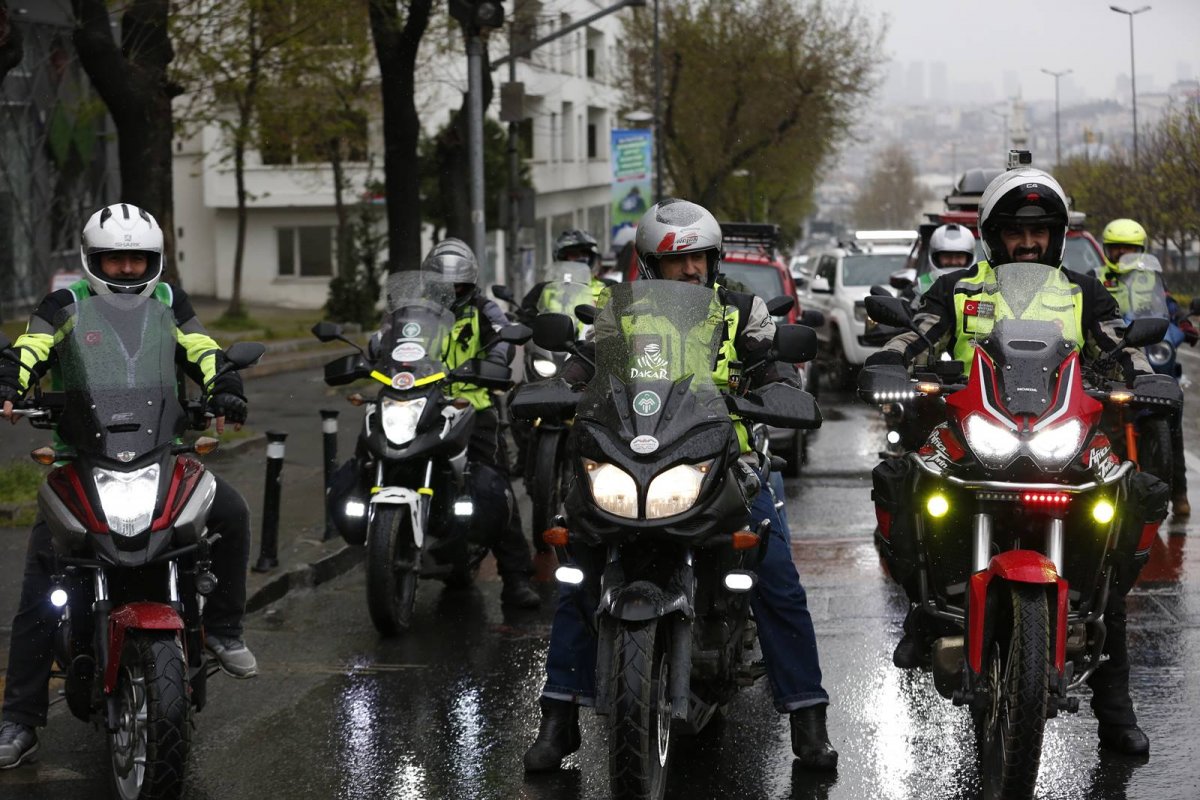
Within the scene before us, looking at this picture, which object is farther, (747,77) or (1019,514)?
(747,77)

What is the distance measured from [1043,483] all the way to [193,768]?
2.94 meters

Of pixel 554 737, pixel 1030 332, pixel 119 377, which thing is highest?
pixel 1030 332

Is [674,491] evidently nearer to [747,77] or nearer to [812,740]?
[812,740]

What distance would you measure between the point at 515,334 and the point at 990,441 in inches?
138

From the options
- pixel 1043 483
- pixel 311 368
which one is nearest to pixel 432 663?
pixel 1043 483

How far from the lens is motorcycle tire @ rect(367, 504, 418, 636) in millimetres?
7492

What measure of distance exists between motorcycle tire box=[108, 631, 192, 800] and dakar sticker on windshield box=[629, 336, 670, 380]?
1.59 metres

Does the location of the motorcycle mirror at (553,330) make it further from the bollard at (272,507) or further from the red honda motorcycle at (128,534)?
the bollard at (272,507)

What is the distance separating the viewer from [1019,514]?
517cm

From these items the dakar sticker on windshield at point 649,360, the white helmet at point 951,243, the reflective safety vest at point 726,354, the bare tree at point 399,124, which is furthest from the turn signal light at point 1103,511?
the bare tree at point 399,124

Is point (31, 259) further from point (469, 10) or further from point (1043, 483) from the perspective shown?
point (1043, 483)

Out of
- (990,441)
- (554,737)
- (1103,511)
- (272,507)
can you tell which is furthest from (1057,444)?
(272,507)

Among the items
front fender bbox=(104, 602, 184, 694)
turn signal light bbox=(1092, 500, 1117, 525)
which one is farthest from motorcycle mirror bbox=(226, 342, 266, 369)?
turn signal light bbox=(1092, 500, 1117, 525)

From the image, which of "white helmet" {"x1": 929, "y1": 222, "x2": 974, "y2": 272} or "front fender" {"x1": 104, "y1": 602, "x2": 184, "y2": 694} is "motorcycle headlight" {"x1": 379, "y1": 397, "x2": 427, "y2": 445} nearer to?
"front fender" {"x1": 104, "y1": 602, "x2": 184, "y2": 694}
